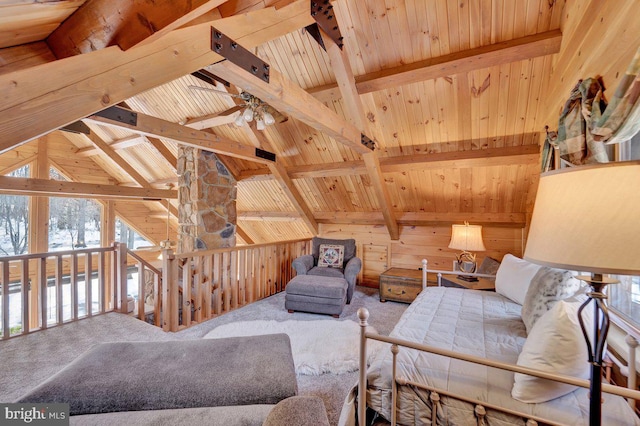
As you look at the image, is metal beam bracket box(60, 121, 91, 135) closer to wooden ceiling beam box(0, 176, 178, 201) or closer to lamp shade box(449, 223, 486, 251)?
wooden ceiling beam box(0, 176, 178, 201)

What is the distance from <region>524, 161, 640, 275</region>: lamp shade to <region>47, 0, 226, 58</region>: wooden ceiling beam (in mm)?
1607

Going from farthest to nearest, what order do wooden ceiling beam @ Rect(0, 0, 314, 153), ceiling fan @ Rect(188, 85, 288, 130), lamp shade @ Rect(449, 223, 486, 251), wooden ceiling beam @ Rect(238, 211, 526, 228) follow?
wooden ceiling beam @ Rect(238, 211, 526, 228)
lamp shade @ Rect(449, 223, 486, 251)
ceiling fan @ Rect(188, 85, 288, 130)
wooden ceiling beam @ Rect(0, 0, 314, 153)

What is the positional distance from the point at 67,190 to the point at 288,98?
4.91 meters

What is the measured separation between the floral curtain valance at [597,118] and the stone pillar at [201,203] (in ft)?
14.1

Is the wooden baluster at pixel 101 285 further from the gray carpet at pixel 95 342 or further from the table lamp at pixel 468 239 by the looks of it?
the table lamp at pixel 468 239

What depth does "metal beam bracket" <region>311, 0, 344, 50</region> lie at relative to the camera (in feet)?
6.87

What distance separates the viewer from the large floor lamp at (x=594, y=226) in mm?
670

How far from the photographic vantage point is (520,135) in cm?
306

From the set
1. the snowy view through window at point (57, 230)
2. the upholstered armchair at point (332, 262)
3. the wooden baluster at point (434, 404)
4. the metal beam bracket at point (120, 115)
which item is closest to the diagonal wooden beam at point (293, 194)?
the upholstered armchair at point (332, 262)

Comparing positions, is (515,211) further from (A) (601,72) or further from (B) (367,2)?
(B) (367,2)

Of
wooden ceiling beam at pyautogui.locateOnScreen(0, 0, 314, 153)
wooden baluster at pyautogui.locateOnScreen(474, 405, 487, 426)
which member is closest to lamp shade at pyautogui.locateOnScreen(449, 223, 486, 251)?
wooden baluster at pyautogui.locateOnScreen(474, 405, 487, 426)

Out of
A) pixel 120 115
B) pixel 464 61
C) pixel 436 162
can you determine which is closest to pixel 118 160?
pixel 120 115

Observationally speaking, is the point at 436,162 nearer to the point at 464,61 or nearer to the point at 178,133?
the point at 464,61

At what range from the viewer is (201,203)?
430cm
